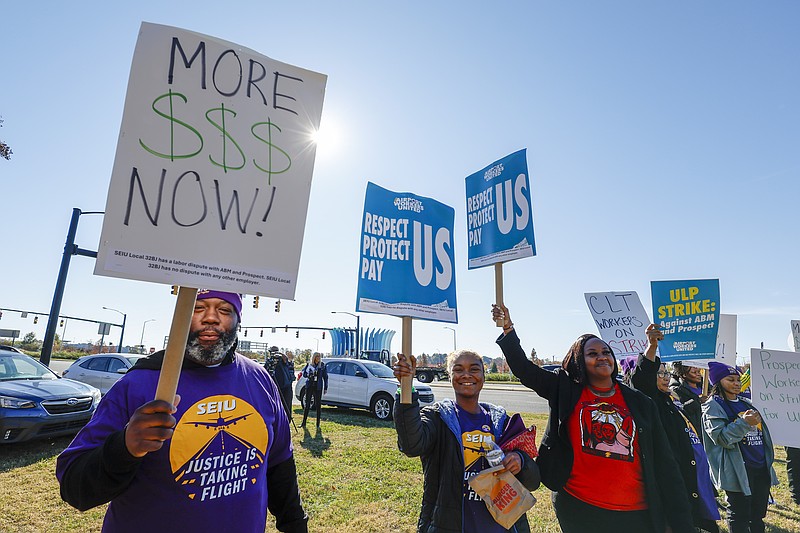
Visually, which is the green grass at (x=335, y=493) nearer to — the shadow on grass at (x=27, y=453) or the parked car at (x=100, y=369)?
the shadow on grass at (x=27, y=453)

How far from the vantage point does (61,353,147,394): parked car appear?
11023 millimetres

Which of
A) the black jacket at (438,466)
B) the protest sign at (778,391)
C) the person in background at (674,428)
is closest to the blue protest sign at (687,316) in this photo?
the protest sign at (778,391)

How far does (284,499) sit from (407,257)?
6.14 feet

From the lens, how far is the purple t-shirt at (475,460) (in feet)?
8.52

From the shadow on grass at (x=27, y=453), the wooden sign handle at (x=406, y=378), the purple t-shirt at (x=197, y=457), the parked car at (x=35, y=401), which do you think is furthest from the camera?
the parked car at (x=35, y=401)

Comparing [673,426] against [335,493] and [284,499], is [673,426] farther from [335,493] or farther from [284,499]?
[335,493]

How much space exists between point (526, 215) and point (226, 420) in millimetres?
2680

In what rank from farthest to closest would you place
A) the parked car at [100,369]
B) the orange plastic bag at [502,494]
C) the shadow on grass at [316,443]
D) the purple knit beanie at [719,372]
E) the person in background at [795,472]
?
the parked car at [100,369] < the shadow on grass at [316,443] < the person in background at [795,472] < the purple knit beanie at [719,372] < the orange plastic bag at [502,494]

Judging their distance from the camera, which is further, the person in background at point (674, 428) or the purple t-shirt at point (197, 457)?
the person in background at point (674, 428)

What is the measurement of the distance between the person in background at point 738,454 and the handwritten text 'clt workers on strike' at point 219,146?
533cm

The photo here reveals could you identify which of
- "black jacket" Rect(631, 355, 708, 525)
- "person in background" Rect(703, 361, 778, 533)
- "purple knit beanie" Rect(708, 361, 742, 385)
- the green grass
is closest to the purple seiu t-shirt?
"person in background" Rect(703, 361, 778, 533)

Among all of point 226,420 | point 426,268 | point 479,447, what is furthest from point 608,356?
point 226,420

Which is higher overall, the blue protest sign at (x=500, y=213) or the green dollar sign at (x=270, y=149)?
the blue protest sign at (x=500, y=213)

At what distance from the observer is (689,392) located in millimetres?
5336
